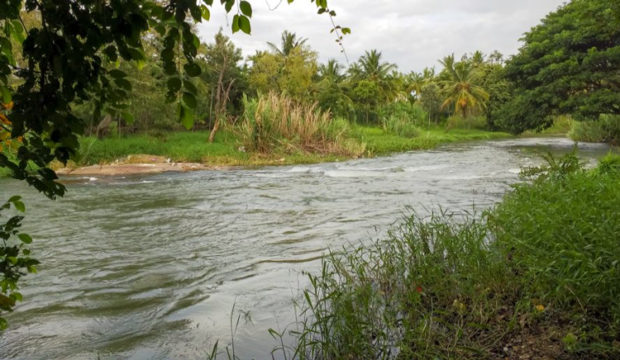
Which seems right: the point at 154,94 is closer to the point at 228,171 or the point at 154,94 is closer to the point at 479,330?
the point at 228,171

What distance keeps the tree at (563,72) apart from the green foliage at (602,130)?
2.71 m

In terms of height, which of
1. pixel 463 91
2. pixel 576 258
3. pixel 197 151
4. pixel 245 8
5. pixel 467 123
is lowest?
pixel 576 258

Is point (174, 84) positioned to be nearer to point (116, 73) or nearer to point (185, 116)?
point (185, 116)

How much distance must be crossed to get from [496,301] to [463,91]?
47133 millimetres

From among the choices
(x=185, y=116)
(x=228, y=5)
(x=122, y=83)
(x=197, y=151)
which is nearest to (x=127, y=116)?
(x=122, y=83)

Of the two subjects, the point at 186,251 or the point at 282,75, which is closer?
the point at 186,251

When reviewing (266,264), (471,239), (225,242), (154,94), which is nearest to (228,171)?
(154,94)

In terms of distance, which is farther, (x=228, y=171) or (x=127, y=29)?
(x=228, y=171)

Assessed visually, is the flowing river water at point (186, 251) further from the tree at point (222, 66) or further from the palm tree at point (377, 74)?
the palm tree at point (377, 74)

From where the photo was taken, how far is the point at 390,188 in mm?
12219

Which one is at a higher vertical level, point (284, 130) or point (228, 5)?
point (284, 130)

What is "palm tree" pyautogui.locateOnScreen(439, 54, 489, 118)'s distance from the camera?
4728cm

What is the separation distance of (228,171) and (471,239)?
1421 centimetres

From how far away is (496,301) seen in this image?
3.48m
